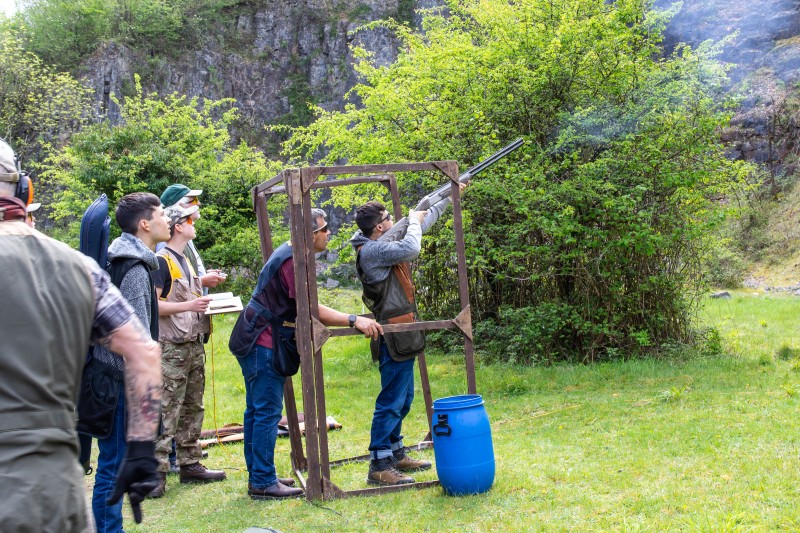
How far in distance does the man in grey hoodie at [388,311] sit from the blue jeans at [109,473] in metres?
1.92

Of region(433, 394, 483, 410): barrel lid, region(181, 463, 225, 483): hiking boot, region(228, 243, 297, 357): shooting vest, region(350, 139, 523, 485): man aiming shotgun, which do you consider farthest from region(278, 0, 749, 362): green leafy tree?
region(181, 463, 225, 483): hiking boot

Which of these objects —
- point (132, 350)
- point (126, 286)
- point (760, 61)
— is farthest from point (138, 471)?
point (760, 61)

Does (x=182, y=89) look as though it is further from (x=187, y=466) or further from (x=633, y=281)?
(x=187, y=466)

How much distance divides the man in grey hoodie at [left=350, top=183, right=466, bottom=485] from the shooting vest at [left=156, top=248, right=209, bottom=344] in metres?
1.37

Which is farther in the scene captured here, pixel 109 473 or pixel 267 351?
pixel 267 351

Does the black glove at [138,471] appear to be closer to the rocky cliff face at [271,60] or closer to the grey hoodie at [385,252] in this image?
the grey hoodie at [385,252]

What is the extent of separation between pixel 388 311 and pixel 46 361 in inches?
140

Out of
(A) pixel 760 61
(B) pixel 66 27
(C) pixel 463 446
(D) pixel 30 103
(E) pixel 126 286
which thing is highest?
(B) pixel 66 27

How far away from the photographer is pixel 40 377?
1.99 m

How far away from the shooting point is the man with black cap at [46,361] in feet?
6.30

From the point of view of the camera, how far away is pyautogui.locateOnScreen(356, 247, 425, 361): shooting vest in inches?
209

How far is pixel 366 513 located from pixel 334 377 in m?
5.78

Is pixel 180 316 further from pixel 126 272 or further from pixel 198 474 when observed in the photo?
pixel 126 272

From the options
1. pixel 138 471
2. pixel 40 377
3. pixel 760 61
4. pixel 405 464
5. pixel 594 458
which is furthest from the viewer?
pixel 760 61
